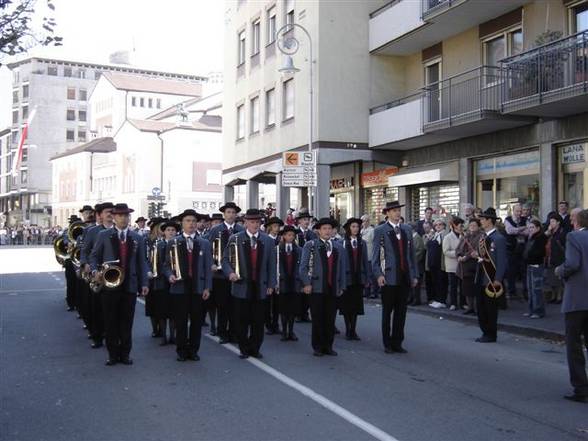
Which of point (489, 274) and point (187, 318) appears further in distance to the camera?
point (489, 274)

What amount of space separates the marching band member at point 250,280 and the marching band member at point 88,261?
1.74 m

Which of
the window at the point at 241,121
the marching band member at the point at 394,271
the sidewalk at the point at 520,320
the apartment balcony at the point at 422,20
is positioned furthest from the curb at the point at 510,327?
the window at the point at 241,121

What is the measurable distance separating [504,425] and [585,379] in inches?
56.6

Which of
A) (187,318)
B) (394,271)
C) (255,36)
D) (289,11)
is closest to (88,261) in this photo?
(187,318)

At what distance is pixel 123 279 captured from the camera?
960cm

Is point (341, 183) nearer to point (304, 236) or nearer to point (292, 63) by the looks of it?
point (292, 63)

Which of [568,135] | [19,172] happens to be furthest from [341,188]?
[19,172]

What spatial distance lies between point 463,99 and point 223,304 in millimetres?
11838

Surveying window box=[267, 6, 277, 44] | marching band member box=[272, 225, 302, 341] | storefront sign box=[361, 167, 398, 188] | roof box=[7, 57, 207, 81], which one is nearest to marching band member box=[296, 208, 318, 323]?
marching band member box=[272, 225, 302, 341]

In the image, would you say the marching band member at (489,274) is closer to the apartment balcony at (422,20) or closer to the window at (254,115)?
the apartment balcony at (422,20)

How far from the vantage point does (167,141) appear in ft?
213

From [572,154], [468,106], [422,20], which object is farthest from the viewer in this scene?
[422,20]

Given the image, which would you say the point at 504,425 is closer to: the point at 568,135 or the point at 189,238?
the point at 189,238

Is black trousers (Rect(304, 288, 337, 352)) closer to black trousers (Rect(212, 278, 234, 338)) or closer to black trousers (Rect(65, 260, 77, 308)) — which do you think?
black trousers (Rect(212, 278, 234, 338))
